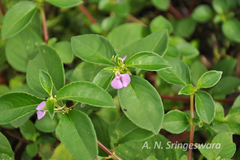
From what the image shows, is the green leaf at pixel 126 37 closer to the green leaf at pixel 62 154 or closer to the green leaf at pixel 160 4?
the green leaf at pixel 160 4

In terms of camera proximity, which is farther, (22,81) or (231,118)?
(22,81)

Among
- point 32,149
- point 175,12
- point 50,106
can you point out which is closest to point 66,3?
point 50,106

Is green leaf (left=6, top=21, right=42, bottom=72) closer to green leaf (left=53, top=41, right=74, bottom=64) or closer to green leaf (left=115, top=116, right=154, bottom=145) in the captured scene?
green leaf (left=53, top=41, right=74, bottom=64)

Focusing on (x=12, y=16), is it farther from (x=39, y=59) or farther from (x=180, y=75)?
(x=180, y=75)

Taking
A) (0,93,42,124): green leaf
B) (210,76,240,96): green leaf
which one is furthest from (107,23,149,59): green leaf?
(0,93,42,124): green leaf

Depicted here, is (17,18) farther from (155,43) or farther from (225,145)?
(225,145)

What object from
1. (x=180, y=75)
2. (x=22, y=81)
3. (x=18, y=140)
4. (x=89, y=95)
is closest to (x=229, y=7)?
(x=180, y=75)
